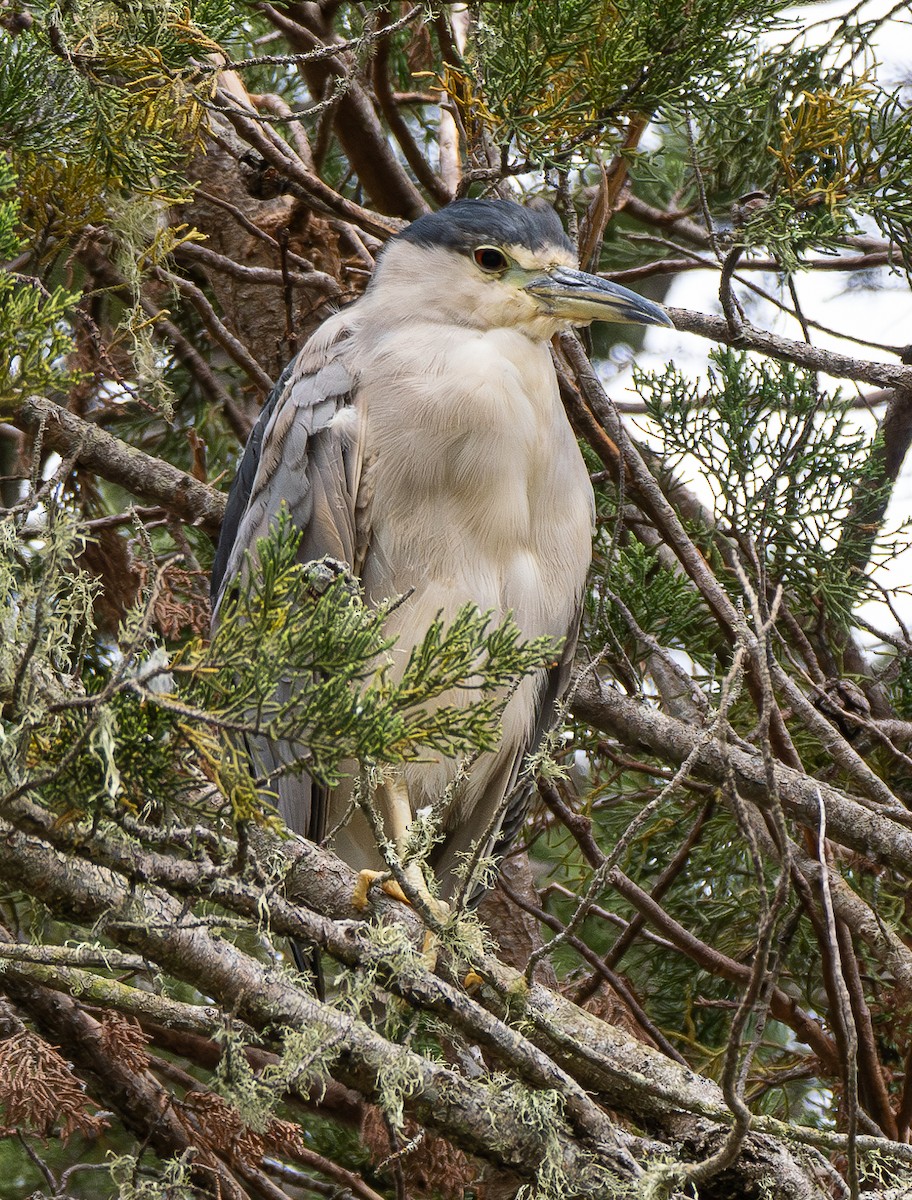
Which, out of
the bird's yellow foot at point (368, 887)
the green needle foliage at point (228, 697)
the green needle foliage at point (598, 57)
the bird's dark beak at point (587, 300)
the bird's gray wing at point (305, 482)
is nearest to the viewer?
the green needle foliage at point (228, 697)

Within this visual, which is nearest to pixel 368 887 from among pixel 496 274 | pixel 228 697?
pixel 228 697

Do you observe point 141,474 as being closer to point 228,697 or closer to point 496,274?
point 496,274

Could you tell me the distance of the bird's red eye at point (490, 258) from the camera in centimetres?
280

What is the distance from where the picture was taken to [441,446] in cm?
276

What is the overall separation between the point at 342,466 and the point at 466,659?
149 centimetres

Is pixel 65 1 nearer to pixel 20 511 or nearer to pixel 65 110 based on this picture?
pixel 65 110

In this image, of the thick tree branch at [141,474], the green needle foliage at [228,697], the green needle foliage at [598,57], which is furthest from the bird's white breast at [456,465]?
the green needle foliage at [228,697]

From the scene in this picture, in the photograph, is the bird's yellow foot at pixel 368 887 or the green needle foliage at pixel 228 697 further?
the bird's yellow foot at pixel 368 887

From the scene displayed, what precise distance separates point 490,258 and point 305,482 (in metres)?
0.64

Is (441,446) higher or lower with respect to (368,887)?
higher

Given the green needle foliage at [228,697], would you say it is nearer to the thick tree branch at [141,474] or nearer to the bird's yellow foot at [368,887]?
the bird's yellow foot at [368,887]

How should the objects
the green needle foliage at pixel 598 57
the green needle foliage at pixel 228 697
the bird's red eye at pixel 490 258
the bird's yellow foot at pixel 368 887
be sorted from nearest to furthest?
the green needle foliage at pixel 228 697, the bird's yellow foot at pixel 368 887, the green needle foliage at pixel 598 57, the bird's red eye at pixel 490 258

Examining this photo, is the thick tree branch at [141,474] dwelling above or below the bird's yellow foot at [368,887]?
above

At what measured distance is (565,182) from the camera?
2709mm
